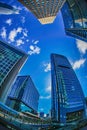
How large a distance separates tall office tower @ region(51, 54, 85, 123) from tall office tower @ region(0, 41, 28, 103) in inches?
9.8

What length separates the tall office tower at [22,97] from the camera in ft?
6.19

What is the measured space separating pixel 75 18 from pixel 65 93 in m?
0.62

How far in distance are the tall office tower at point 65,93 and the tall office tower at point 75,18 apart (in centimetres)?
25

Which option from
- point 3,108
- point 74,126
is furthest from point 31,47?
point 74,126

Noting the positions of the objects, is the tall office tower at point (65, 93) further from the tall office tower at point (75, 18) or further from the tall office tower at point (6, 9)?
the tall office tower at point (6, 9)

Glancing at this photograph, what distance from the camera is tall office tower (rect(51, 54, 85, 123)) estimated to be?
1.98m

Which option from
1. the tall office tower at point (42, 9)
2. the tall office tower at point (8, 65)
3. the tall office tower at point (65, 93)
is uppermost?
the tall office tower at point (42, 9)

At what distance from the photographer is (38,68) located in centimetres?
201

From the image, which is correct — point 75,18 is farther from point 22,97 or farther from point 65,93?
point 22,97

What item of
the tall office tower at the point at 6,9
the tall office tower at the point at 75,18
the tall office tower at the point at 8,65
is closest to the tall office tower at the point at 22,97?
the tall office tower at the point at 8,65

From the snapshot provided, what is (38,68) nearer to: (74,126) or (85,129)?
(74,126)

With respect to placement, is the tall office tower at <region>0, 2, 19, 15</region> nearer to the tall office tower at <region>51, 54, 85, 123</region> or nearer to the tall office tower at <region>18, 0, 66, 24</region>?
the tall office tower at <region>18, 0, 66, 24</region>

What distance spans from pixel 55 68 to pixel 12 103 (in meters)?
0.38

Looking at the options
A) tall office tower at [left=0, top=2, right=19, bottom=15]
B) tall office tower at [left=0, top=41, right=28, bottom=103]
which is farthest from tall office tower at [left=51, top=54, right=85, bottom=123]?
tall office tower at [left=0, top=2, right=19, bottom=15]
